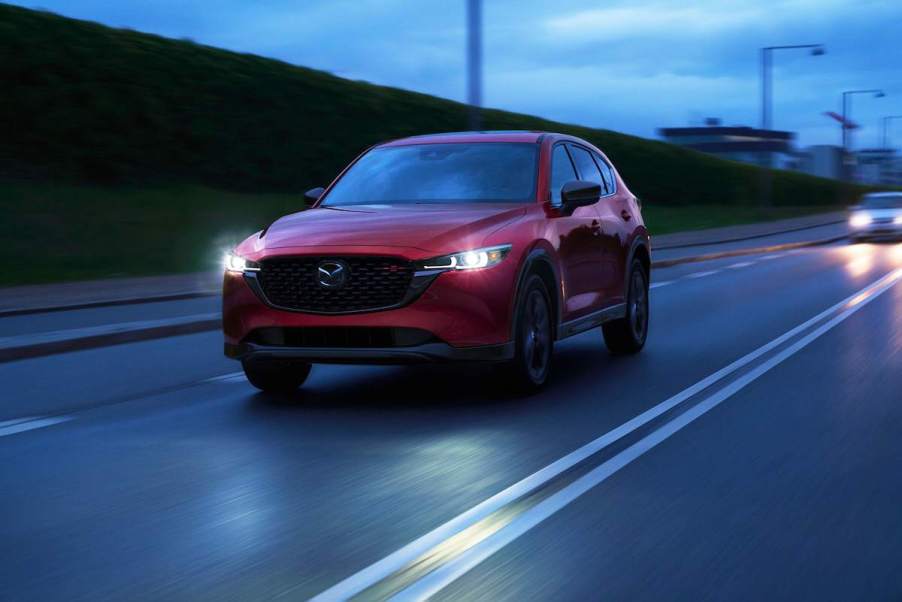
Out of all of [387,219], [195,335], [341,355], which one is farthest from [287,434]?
[195,335]

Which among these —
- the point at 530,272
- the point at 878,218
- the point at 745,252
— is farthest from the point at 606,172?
the point at 878,218

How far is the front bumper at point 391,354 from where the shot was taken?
8.18 metres

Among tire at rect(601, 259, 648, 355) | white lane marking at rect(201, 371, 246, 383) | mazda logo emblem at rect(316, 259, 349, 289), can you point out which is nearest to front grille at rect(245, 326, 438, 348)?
mazda logo emblem at rect(316, 259, 349, 289)

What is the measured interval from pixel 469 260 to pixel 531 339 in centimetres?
84

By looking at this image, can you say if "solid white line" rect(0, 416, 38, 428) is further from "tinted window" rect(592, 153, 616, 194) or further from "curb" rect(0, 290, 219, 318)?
"curb" rect(0, 290, 219, 318)

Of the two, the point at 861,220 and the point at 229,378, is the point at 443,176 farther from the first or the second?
the point at 861,220

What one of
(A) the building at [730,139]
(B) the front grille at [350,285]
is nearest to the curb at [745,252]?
(B) the front grille at [350,285]

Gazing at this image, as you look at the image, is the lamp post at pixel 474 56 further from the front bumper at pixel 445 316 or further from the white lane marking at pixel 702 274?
the front bumper at pixel 445 316

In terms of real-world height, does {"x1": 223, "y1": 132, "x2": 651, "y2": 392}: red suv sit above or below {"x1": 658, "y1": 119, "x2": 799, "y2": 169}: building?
below

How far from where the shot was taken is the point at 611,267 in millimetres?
10742

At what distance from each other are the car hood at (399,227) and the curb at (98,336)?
3316mm

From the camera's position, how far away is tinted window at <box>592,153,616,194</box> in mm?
11281

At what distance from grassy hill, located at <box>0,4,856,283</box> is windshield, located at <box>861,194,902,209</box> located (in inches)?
491

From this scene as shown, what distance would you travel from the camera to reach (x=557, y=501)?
5.90 meters
